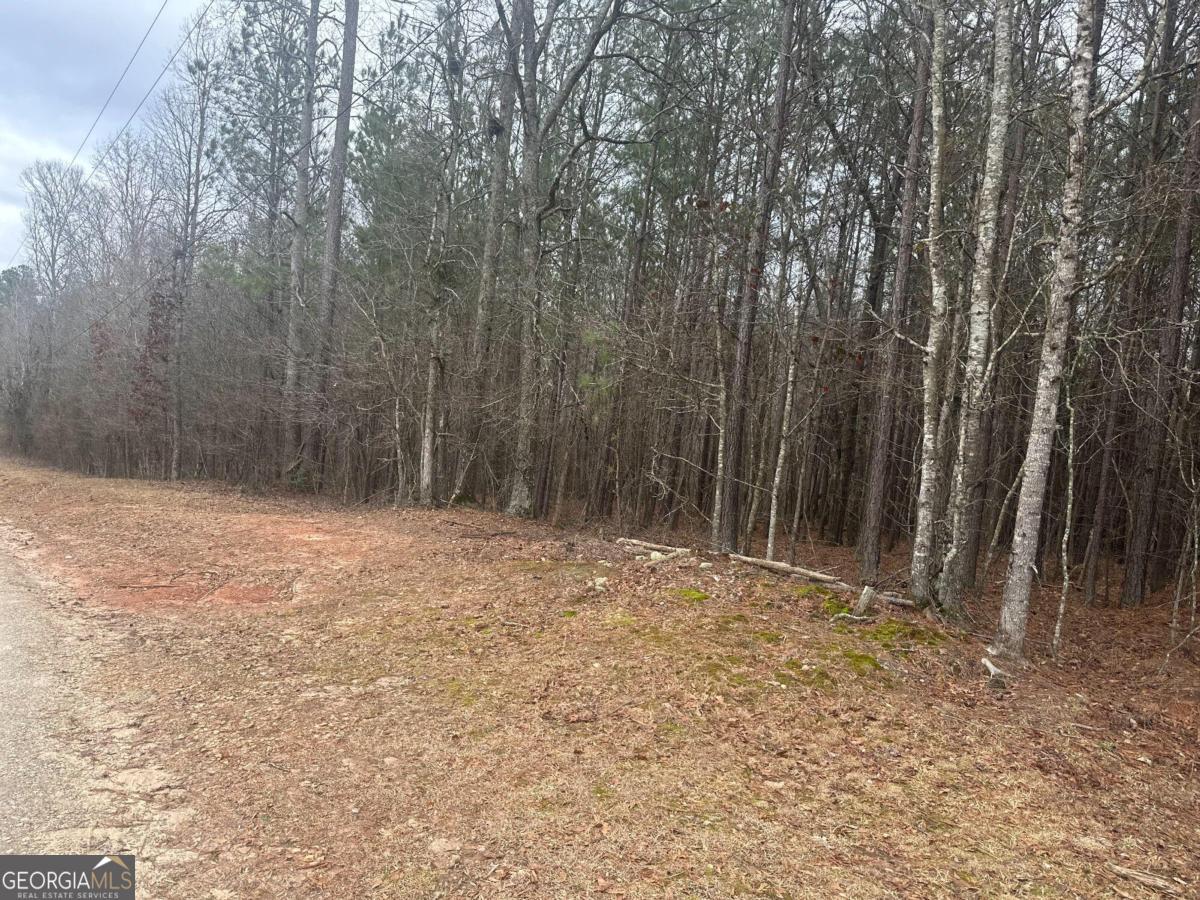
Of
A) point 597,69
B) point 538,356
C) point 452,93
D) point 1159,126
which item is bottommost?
point 538,356

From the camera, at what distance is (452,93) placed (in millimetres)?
16281

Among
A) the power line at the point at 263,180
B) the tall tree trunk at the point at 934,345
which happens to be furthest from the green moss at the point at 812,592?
the power line at the point at 263,180

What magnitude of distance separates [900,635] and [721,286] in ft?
25.2

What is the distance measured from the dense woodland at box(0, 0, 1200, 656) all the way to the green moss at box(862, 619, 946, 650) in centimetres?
71

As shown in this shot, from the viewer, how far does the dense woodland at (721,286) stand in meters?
8.00

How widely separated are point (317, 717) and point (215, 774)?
0.82 meters

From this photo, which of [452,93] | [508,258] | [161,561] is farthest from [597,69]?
[161,561]

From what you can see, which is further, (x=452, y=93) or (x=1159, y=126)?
(x=452, y=93)

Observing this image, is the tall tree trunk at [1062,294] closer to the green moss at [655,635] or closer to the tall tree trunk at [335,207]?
the green moss at [655,635]

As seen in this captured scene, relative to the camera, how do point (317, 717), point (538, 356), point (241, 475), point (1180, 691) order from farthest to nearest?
point (241, 475)
point (538, 356)
point (1180, 691)
point (317, 717)

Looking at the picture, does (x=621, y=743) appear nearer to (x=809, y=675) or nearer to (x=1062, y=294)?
(x=809, y=675)

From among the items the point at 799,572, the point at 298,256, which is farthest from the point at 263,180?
the point at 799,572

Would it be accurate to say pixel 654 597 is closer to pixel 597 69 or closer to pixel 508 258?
pixel 508 258

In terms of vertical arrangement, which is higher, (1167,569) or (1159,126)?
(1159,126)
